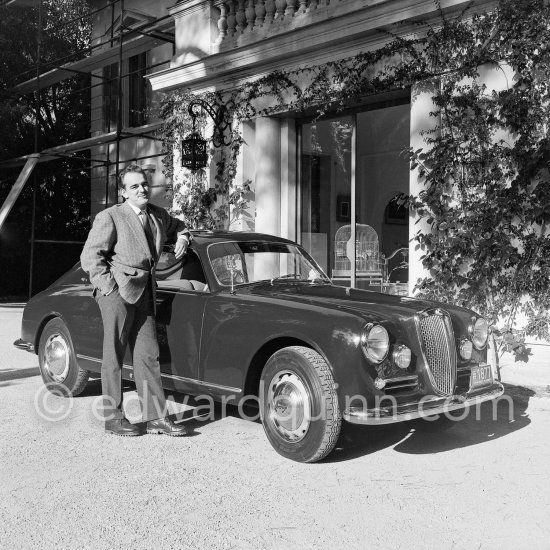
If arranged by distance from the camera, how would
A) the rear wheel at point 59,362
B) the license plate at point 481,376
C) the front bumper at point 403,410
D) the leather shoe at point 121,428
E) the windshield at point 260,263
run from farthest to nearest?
the rear wheel at point 59,362
the windshield at point 260,263
the leather shoe at point 121,428
the license plate at point 481,376
the front bumper at point 403,410

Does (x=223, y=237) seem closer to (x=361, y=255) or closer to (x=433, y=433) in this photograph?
(x=433, y=433)

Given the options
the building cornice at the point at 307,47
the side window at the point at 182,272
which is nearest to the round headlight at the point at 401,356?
the side window at the point at 182,272

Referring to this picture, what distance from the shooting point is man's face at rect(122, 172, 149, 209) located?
4.88 meters

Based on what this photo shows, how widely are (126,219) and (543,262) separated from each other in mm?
4296

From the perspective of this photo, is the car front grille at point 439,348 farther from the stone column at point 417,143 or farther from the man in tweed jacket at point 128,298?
the stone column at point 417,143

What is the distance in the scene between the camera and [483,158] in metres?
7.39

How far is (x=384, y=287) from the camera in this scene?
9.09 meters

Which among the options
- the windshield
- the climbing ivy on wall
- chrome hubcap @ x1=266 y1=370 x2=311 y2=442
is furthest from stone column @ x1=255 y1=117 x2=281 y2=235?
chrome hubcap @ x1=266 y1=370 x2=311 y2=442

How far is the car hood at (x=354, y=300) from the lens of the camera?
4.23 meters

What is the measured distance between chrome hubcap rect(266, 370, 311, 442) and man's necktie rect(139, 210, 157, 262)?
1.39 meters

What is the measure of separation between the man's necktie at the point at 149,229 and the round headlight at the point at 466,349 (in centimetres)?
224

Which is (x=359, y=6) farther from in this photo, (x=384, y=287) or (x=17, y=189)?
(x=17, y=189)

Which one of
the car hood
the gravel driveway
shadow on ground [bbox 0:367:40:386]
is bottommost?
the gravel driveway

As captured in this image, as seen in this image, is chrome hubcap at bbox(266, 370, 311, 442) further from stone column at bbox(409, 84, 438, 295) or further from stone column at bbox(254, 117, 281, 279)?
stone column at bbox(254, 117, 281, 279)
